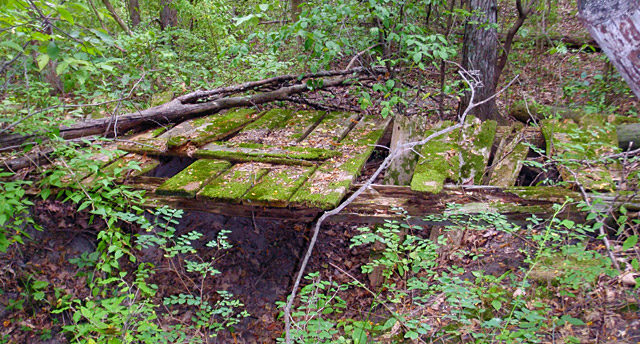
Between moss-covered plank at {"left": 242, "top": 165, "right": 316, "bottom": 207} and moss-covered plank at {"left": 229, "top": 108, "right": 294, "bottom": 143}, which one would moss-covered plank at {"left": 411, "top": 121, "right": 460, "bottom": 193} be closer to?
moss-covered plank at {"left": 242, "top": 165, "right": 316, "bottom": 207}

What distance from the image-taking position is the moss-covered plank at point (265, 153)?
397cm

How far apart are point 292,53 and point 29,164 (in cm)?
629

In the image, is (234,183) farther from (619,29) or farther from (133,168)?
(619,29)

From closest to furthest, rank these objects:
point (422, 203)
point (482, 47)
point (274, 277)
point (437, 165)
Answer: point (422, 203) < point (437, 165) < point (274, 277) < point (482, 47)

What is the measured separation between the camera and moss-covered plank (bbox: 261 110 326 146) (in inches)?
176

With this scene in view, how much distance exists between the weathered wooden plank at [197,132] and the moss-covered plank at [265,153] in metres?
0.25

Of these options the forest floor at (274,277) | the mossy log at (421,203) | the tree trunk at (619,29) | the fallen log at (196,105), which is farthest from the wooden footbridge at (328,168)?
the tree trunk at (619,29)

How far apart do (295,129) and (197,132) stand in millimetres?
1112

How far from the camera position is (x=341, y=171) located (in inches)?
146

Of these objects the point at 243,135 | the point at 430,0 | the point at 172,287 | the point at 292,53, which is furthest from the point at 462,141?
the point at 292,53

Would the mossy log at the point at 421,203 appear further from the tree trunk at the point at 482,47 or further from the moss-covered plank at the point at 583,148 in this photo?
the tree trunk at the point at 482,47

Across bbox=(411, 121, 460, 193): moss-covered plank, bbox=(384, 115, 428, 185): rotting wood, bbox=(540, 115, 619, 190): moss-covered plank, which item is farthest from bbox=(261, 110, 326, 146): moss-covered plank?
bbox=(540, 115, 619, 190): moss-covered plank

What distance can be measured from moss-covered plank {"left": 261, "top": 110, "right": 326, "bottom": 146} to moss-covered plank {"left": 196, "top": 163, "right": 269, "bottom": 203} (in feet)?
1.98

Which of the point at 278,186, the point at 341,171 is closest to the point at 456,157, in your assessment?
the point at 341,171
